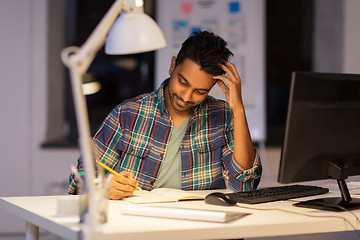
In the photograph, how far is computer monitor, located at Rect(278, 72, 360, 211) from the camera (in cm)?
152

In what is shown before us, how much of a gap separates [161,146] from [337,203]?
0.76 metres

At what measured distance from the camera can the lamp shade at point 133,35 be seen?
139cm

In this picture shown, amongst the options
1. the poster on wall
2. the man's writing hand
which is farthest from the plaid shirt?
the poster on wall

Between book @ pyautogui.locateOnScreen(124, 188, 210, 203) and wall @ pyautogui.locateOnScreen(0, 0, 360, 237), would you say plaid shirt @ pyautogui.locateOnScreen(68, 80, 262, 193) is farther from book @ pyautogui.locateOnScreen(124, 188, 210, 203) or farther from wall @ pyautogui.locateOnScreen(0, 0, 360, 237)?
wall @ pyautogui.locateOnScreen(0, 0, 360, 237)

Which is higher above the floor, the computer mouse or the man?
the man

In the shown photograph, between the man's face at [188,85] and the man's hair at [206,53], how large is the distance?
2cm

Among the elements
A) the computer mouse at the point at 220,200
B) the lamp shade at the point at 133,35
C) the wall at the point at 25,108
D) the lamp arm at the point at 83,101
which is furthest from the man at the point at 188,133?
the wall at the point at 25,108

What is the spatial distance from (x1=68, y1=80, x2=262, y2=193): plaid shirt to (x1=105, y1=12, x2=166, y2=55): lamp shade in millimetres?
750

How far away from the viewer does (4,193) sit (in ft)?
11.8

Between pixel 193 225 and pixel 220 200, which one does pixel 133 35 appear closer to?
pixel 193 225

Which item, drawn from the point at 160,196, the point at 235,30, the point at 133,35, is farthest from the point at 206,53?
the point at 235,30

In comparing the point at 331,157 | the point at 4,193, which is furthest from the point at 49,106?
the point at 331,157

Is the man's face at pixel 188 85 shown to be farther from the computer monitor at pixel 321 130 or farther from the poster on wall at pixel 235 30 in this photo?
the poster on wall at pixel 235 30

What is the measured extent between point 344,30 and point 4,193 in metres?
2.73
